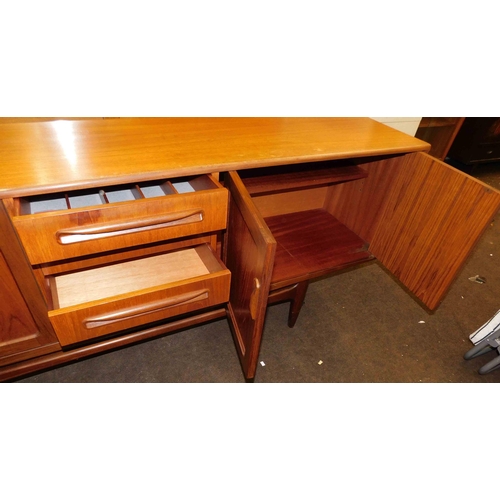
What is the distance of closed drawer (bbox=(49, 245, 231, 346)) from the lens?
746 mm

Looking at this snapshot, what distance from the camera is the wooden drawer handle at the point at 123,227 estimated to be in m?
0.65

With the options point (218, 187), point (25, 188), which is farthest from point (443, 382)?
point (25, 188)

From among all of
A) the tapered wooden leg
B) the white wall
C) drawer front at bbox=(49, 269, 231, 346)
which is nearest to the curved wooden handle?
drawer front at bbox=(49, 269, 231, 346)

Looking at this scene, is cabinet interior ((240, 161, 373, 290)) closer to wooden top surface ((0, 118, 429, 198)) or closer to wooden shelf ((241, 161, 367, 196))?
wooden shelf ((241, 161, 367, 196))

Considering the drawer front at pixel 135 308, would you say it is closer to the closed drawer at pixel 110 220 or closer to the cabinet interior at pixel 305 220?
the closed drawer at pixel 110 220

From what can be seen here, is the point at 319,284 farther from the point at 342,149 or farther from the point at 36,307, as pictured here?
the point at 36,307

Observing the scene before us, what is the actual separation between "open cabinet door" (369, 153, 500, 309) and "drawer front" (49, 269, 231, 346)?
0.59 metres

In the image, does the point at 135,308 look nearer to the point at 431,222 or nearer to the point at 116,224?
the point at 116,224

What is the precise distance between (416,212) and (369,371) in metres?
0.64

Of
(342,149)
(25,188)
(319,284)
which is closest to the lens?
(25,188)

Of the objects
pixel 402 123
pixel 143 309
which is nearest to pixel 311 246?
pixel 143 309

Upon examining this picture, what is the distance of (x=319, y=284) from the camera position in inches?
64.2

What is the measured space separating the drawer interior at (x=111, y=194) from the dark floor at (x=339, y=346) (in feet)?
2.14

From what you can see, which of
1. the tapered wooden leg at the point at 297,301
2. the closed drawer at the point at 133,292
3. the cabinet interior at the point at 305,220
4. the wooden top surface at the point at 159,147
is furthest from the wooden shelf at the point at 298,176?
the tapered wooden leg at the point at 297,301
